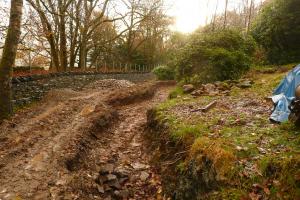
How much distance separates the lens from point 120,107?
12.4 m

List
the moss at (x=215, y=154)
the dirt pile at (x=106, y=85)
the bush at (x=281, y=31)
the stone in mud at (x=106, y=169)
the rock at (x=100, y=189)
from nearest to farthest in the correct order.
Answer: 1. the moss at (x=215, y=154)
2. the rock at (x=100, y=189)
3. the stone in mud at (x=106, y=169)
4. the bush at (x=281, y=31)
5. the dirt pile at (x=106, y=85)

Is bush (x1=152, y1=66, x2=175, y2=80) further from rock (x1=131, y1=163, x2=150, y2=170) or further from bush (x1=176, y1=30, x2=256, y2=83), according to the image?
rock (x1=131, y1=163, x2=150, y2=170)

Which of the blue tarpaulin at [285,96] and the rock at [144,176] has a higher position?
the blue tarpaulin at [285,96]

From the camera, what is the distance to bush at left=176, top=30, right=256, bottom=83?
1243 cm

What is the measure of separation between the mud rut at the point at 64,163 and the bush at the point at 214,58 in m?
4.15

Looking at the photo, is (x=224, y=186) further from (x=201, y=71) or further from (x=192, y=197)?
(x=201, y=71)

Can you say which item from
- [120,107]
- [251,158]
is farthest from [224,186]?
[120,107]

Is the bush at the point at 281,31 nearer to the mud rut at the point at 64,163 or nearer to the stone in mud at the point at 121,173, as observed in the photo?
the mud rut at the point at 64,163

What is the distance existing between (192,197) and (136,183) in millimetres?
1717

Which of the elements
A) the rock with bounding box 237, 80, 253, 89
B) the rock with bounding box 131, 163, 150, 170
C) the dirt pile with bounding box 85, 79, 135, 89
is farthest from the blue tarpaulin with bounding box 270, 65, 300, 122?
the dirt pile with bounding box 85, 79, 135, 89

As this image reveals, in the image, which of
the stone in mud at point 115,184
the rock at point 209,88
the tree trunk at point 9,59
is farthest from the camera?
the rock at point 209,88

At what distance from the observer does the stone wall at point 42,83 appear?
35.1 feet

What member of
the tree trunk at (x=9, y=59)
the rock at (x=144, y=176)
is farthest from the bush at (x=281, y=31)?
the tree trunk at (x=9, y=59)

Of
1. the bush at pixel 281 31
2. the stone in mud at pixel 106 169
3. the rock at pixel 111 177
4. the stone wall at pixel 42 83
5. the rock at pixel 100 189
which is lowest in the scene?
the rock at pixel 100 189
